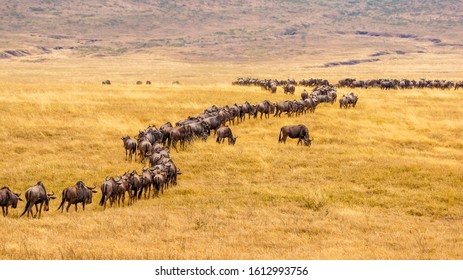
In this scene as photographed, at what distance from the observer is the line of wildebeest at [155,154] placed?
15.0m

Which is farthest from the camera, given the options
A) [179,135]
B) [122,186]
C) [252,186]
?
[179,135]

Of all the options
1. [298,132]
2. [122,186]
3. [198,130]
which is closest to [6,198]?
[122,186]

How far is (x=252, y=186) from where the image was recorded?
17.8 metres

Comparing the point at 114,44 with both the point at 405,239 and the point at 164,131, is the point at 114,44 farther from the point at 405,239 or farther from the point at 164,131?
the point at 405,239

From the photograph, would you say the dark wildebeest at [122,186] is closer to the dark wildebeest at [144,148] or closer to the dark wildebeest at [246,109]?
the dark wildebeest at [144,148]

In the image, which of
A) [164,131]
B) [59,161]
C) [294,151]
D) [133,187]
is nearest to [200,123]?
[164,131]

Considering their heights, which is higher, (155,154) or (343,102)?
(155,154)

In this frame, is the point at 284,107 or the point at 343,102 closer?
the point at 284,107

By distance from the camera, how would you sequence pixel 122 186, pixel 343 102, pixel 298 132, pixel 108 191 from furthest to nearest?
pixel 343 102 < pixel 298 132 < pixel 122 186 < pixel 108 191

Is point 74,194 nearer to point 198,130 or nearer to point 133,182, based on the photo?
point 133,182

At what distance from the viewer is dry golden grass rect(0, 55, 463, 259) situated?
38.9 ft

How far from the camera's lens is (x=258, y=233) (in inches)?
507

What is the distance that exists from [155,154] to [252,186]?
401cm

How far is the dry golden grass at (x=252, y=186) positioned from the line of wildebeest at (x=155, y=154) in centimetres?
50
